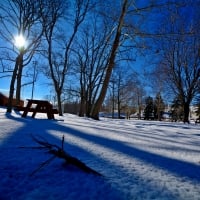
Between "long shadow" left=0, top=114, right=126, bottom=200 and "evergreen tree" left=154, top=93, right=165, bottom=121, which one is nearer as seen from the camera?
"long shadow" left=0, top=114, right=126, bottom=200

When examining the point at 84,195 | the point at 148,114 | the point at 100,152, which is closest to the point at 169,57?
the point at 100,152

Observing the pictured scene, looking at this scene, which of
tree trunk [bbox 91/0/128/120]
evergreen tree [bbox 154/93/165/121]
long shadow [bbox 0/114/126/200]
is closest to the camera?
long shadow [bbox 0/114/126/200]

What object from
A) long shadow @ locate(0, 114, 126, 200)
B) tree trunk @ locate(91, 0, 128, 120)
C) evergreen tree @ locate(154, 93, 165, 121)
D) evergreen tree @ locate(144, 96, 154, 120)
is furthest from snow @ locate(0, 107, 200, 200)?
evergreen tree @ locate(144, 96, 154, 120)

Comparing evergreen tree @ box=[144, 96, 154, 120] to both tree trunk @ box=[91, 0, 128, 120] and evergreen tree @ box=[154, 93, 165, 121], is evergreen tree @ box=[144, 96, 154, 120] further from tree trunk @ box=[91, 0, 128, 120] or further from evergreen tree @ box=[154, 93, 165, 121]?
tree trunk @ box=[91, 0, 128, 120]

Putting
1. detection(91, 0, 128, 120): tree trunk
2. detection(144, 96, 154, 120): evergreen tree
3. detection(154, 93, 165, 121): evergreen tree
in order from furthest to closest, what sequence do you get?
detection(144, 96, 154, 120): evergreen tree < detection(154, 93, 165, 121): evergreen tree < detection(91, 0, 128, 120): tree trunk

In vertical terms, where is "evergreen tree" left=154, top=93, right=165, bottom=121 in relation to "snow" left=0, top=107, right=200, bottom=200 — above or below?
above

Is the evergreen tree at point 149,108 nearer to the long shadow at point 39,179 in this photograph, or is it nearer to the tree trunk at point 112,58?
the tree trunk at point 112,58

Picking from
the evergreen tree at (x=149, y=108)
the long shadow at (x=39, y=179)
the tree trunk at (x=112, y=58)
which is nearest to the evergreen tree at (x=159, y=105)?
the evergreen tree at (x=149, y=108)

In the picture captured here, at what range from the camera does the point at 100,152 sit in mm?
2422

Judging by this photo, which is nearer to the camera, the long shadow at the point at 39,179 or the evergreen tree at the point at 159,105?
the long shadow at the point at 39,179

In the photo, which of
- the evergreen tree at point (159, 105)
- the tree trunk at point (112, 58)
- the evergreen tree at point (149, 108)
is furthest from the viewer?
the evergreen tree at point (149, 108)

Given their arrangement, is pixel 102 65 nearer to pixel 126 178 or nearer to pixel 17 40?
pixel 17 40

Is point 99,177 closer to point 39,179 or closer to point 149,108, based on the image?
point 39,179

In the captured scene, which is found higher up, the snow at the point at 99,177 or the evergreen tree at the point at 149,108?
the evergreen tree at the point at 149,108
